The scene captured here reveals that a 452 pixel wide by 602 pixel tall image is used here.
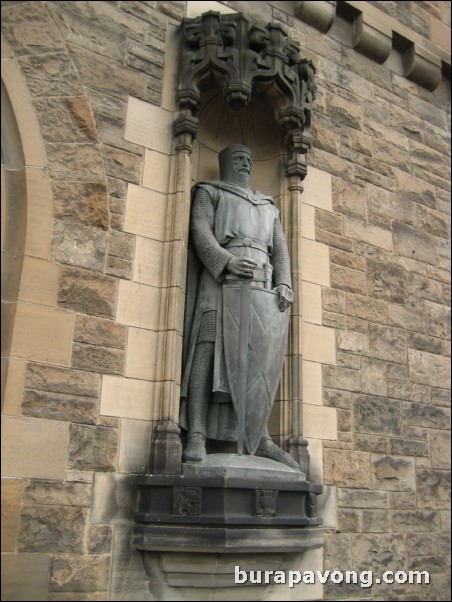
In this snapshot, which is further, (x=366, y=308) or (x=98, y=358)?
(x=366, y=308)

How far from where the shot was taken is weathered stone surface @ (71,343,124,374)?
3.74m

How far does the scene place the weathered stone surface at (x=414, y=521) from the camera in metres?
4.86

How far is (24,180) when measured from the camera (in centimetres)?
381

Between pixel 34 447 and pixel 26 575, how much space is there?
610 mm

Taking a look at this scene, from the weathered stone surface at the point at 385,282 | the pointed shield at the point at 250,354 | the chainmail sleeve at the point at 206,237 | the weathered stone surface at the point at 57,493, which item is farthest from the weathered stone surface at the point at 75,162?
the weathered stone surface at the point at 385,282

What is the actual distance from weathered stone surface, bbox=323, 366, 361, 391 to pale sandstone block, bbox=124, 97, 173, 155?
1.86 m

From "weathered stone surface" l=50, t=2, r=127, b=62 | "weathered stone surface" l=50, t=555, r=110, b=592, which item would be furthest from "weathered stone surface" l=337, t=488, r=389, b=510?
"weathered stone surface" l=50, t=2, r=127, b=62

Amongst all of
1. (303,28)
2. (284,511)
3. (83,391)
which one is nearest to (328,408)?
(284,511)

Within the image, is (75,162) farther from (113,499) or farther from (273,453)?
(273,453)

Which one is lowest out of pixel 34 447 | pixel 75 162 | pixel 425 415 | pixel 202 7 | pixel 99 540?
pixel 99 540

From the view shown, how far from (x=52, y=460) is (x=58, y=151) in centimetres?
173

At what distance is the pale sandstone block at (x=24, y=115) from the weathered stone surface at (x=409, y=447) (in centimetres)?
312

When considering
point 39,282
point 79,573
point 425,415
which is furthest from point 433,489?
point 39,282

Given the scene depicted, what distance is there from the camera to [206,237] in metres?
4.32
